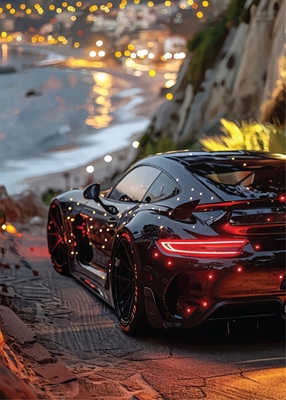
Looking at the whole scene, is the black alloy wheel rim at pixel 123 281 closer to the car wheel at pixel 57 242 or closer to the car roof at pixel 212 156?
the car roof at pixel 212 156

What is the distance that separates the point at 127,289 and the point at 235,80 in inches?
706

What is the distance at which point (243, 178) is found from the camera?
18.0ft

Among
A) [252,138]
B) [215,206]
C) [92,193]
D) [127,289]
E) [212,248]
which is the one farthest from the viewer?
[252,138]

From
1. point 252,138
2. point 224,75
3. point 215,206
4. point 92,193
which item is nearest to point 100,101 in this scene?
point 224,75

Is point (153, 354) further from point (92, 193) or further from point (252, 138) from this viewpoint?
point (252, 138)

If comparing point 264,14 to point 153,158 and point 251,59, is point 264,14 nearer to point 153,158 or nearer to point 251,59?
point 251,59

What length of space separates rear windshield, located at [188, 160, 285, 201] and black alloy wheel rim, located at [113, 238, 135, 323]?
0.80 meters

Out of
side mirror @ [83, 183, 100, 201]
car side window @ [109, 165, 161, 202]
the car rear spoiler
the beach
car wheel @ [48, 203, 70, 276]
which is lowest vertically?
the beach

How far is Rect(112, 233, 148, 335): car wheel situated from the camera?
5234 millimetres

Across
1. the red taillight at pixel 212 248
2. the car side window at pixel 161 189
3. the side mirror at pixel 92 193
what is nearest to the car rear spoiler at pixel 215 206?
the red taillight at pixel 212 248

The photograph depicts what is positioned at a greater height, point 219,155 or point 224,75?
point 219,155

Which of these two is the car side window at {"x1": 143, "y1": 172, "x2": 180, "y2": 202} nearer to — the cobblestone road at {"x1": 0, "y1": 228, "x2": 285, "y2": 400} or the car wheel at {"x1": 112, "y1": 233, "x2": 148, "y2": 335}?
the car wheel at {"x1": 112, "y1": 233, "x2": 148, "y2": 335}

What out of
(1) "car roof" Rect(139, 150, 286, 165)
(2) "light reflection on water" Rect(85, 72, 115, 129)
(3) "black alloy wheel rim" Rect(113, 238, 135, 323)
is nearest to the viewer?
(3) "black alloy wheel rim" Rect(113, 238, 135, 323)

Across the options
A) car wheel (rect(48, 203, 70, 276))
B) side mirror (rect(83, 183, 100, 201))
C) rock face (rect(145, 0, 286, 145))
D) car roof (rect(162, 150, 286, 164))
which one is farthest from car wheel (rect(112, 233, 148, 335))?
rock face (rect(145, 0, 286, 145))
